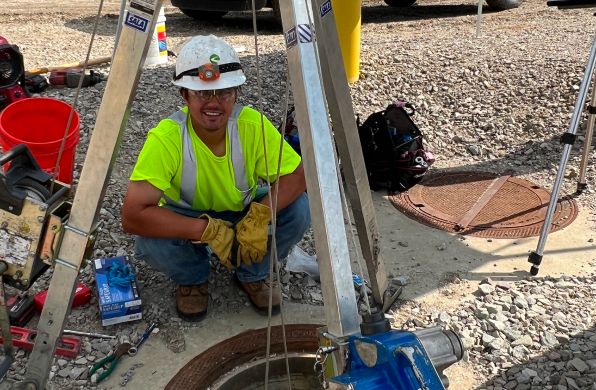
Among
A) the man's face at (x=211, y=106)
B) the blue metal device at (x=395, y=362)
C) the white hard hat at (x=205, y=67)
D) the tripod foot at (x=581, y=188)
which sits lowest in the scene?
the tripod foot at (x=581, y=188)

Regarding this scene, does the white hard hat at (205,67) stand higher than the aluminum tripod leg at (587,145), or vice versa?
the white hard hat at (205,67)

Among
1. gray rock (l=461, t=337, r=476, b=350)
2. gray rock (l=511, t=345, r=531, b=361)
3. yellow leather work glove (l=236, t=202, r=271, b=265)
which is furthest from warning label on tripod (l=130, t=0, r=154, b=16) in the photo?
gray rock (l=511, t=345, r=531, b=361)

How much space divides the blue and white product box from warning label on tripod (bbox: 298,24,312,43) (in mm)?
1737

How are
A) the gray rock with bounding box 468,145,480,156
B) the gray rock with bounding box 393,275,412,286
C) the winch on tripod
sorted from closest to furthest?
1. the winch on tripod
2. the gray rock with bounding box 393,275,412,286
3. the gray rock with bounding box 468,145,480,156

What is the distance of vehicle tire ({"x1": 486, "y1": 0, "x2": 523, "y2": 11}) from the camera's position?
9.16 m

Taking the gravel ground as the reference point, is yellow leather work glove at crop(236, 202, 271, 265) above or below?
above

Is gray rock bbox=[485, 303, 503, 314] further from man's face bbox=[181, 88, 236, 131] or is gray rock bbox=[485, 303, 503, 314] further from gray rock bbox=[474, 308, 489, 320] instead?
man's face bbox=[181, 88, 236, 131]

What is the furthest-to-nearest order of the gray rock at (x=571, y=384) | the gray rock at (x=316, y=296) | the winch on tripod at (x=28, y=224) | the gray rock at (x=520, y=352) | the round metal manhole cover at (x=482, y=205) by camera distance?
the round metal manhole cover at (x=482, y=205) < the gray rock at (x=316, y=296) < the gray rock at (x=520, y=352) < the gray rock at (x=571, y=384) < the winch on tripod at (x=28, y=224)

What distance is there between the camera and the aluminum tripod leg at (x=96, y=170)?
1.52 metres

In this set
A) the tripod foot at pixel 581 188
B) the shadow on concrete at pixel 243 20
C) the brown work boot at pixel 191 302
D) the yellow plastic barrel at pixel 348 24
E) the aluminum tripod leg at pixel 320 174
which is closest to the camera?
the aluminum tripod leg at pixel 320 174

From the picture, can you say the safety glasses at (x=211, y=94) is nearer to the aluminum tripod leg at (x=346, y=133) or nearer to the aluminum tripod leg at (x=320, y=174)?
the aluminum tripod leg at (x=346, y=133)

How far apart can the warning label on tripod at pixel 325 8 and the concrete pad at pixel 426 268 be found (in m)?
1.63

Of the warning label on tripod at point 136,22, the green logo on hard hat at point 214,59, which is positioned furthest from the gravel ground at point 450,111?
the warning label on tripod at point 136,22

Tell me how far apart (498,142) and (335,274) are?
4.06 m
